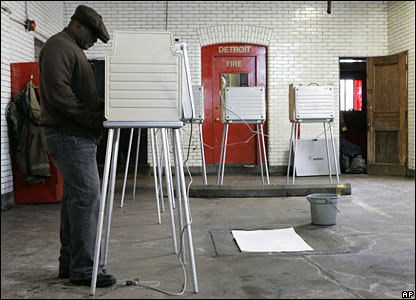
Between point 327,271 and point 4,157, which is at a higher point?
point 4,157

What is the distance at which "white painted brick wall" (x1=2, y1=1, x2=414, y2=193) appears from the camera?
9836 millimetres

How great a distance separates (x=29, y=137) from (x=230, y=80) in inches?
195

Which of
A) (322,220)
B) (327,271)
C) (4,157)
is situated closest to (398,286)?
(327,271)

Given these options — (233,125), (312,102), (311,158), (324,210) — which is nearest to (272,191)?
(312,102)

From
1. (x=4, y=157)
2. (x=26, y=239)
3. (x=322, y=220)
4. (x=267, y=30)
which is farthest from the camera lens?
(x=267, y=30)

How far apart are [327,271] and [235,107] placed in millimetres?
4363

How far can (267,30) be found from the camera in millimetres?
9898

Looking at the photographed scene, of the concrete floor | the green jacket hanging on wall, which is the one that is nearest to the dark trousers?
the concrete floor

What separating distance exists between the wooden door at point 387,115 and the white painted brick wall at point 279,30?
1.80 ft

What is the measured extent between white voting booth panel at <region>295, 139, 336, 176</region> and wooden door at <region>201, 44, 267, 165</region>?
1.00 meters

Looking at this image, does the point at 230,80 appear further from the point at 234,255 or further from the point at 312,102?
the point at 234,255

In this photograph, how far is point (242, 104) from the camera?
7.35 metres

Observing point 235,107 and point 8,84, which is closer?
point 8,84

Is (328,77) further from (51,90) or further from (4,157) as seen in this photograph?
(51,90)
